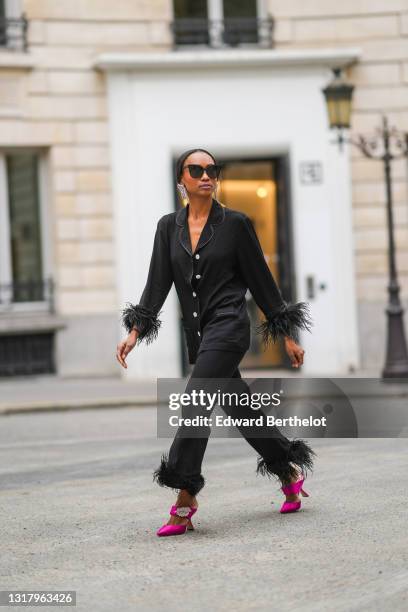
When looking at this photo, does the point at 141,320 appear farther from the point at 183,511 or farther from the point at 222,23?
the point at 222,23

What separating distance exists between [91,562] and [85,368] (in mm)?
11763

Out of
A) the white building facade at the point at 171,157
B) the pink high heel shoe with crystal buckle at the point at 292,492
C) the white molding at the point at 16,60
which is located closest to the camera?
the pink high heel shoe with crystal buckle at the point at 292,492

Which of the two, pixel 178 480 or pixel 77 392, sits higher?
pixel 178 480

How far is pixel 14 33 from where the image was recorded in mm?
17125

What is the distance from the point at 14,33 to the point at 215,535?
40.7 feet

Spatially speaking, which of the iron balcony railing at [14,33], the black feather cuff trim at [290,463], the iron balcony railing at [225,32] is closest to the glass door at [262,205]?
the iron balcony railing at [225,32]

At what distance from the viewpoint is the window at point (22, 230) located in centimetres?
1741


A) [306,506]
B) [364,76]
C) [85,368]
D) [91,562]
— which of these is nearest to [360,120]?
[364,76]

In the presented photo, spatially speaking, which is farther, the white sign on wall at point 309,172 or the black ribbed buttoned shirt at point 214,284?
the white sign on wall at point 309,172

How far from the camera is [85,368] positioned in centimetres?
1725

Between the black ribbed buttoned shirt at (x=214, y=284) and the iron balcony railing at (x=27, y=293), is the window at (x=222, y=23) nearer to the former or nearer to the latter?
the iron balcony railing at (x=27, y=293)

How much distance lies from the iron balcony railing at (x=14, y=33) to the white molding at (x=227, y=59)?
1067 mm

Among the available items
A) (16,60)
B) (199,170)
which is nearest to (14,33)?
(16,60)

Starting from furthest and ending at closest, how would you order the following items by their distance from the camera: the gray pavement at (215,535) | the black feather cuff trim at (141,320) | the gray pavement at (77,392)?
the gray pavement at (77,392) → the black feather cuff trim at (141,320) → the gray pavement at (215,535)
